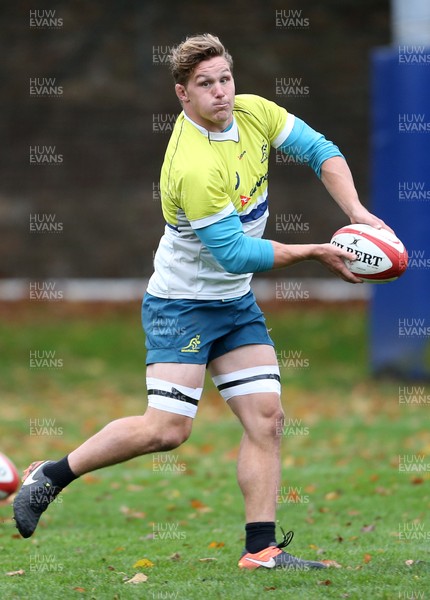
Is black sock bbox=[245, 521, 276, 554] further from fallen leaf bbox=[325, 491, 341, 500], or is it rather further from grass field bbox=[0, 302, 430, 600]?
fallen leaf bbox=[325, 491, 341, 500]

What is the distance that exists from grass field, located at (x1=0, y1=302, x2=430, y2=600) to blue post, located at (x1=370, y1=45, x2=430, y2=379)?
0.52m

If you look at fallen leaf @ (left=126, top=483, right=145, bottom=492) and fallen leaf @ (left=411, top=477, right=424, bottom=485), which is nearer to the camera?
fallen leaf @ (left=411, top=477, right=424, bottom=485)

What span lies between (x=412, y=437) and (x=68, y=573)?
543 centimetres

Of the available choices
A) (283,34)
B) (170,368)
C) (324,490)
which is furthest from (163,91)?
(170,368)

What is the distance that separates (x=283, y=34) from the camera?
66.5ft

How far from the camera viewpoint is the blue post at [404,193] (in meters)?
13.2

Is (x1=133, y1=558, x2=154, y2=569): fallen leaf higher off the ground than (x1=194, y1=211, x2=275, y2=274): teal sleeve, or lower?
lower

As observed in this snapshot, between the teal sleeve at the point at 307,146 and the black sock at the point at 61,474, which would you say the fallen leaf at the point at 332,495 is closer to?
the black sock at the point at 61,474

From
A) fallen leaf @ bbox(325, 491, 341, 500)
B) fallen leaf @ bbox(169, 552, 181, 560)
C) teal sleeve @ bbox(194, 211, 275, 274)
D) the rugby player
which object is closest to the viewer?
teal sleeve @ bbox(194, 211, 275, 274)

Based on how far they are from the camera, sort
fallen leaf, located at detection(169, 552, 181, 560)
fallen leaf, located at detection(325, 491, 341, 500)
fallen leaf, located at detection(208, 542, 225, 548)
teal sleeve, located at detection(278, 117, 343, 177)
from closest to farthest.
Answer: teal sleeve, located at detection(278, 117, 343, 177) < fallen leaf, located at detection(169, 552, 181, 560) < fallen leaf, located at detection(208, 542, 225, 548) < fallen leaf, located at detection(325, 491, 341, 500)

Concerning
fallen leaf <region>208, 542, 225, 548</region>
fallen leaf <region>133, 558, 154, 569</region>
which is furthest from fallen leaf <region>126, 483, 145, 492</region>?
fallen leaf <region>133, 558, 154, 569</region>

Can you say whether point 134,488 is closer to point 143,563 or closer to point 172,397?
point 143,563

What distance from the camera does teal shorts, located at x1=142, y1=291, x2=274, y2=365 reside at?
561 centimetres

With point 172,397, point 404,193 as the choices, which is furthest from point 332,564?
point 404,193
